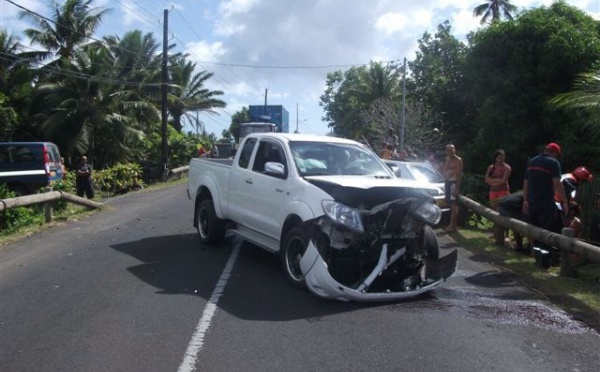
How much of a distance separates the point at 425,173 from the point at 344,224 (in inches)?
310

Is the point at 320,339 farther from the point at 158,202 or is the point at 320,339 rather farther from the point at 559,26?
the point at 559,26

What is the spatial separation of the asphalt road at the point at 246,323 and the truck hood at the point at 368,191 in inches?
45.2

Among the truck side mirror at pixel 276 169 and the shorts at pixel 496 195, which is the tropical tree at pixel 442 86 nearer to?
the shorts at pixel 496 195

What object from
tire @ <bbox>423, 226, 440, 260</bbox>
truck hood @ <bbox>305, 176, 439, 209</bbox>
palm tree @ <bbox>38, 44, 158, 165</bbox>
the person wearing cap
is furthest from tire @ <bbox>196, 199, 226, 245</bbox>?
palm tree @ <bbox>38, 44, 158, 165</bbox>

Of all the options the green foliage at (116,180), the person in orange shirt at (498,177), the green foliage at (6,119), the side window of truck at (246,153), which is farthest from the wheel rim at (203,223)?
the green foliage at (6,119)

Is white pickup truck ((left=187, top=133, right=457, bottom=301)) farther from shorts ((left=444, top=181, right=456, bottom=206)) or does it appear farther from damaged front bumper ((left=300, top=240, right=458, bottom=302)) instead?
shorts ((left=444, top=181, right=456, bottom=206))

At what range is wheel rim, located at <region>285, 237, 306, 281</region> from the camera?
6922 millimetres

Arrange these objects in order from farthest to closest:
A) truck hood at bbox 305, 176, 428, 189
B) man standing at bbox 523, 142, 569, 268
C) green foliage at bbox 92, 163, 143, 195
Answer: green foliage at bbox 92, 163, 143, 195, man standing at bbox 523, 142, 569, 268, truck hood at bbox 305, 176, 428, 189

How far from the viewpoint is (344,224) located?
250 inches

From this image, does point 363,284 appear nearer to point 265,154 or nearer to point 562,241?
point 265,154

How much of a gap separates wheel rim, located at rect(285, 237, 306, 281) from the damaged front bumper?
0.31 meters

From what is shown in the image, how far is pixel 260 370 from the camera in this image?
182 inches

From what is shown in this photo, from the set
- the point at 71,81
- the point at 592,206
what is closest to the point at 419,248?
the point at 592,206

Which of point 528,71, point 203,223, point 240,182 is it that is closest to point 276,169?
point 240,182
